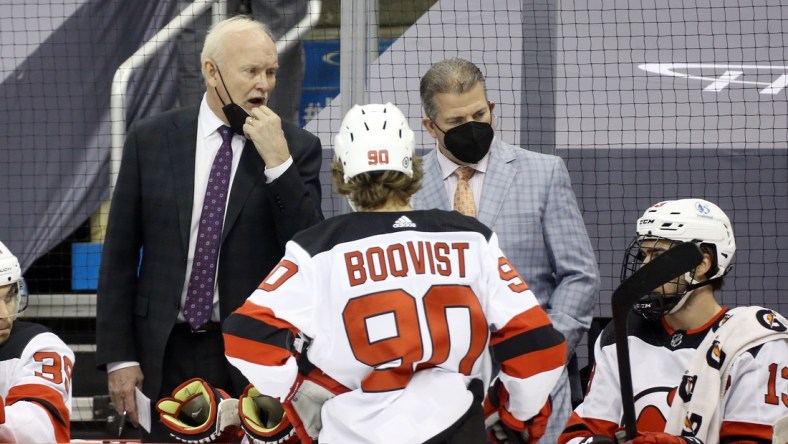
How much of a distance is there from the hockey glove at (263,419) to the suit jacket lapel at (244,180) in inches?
34.9

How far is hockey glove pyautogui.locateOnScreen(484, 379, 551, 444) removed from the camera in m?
2.65

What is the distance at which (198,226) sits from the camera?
352cm

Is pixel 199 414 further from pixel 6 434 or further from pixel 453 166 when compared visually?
pixel 453 166

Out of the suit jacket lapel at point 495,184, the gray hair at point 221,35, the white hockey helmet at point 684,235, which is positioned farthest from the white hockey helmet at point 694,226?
the gray hair at point 221,35

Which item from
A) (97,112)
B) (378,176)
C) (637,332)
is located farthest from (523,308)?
(97,112)

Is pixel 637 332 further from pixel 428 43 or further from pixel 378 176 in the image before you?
pixel 428 43

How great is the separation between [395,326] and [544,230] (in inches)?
48.6

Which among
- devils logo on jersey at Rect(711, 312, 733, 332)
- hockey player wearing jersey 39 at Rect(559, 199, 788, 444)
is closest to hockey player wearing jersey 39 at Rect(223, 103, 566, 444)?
hockey player wearing jersey 39 at Rect(559, 199, 788, 444)

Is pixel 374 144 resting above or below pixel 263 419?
above

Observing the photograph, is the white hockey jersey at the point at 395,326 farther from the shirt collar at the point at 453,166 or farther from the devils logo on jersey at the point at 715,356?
the shirt collar at the point at 453,166

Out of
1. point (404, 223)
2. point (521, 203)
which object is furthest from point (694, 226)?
point (404, 223)

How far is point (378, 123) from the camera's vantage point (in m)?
2.70

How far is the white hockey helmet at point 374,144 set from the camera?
264 centimetres

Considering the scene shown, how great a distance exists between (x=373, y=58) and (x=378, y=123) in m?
1.82
